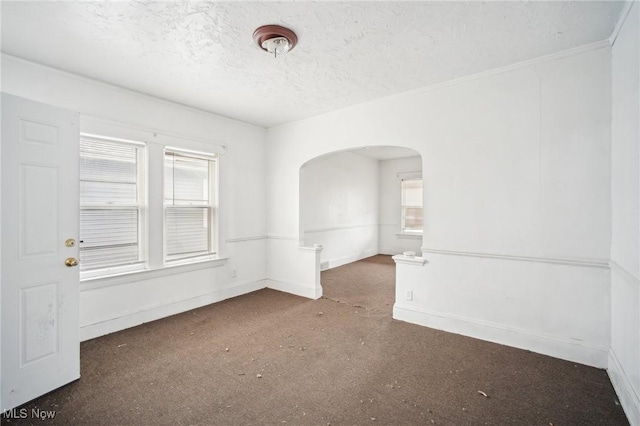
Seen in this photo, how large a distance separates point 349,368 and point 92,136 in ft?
11.2

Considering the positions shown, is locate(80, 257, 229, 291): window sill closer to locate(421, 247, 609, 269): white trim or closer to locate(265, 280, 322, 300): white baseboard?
locate(265, 280, 322, 300): white baseboard

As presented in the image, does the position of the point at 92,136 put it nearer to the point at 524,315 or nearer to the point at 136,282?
the point at 136,282

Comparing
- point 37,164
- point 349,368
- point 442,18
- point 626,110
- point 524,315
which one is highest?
point 442,18

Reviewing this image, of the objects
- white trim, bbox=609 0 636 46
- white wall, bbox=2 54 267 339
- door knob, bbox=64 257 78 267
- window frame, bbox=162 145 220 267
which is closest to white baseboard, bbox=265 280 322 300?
white wall, bbox=2 54 267 339

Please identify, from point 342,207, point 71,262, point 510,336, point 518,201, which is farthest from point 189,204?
point 510,336

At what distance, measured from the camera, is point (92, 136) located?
120 inches

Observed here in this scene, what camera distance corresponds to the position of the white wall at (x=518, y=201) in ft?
8.10

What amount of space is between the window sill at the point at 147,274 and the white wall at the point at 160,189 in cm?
1

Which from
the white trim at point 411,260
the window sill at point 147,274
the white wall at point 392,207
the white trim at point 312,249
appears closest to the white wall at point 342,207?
the white wall at point 392,207

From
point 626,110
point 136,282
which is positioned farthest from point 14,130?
point 626,110

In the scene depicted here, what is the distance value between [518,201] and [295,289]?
10.2ft

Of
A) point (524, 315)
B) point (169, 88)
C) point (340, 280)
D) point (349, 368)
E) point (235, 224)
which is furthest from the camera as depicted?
point (340, 280)

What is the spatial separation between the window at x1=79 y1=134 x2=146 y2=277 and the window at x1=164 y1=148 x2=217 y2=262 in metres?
0.32

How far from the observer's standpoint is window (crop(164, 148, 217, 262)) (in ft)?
12.4
